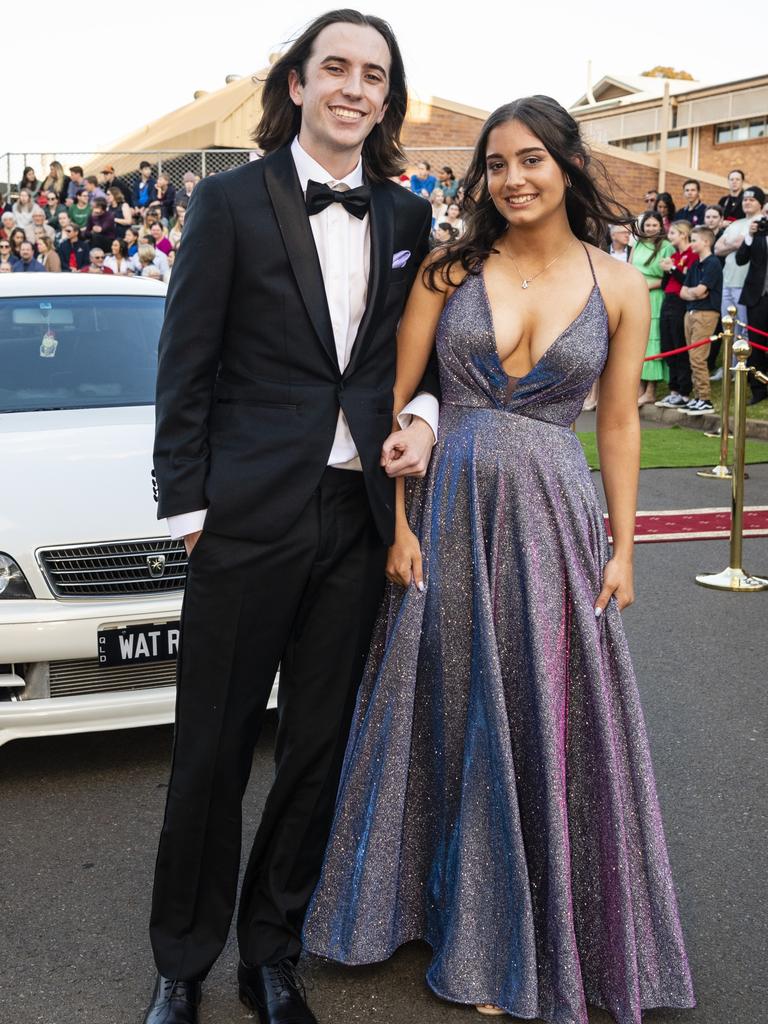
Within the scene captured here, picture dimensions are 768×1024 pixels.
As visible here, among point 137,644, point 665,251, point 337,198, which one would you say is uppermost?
point 337,198

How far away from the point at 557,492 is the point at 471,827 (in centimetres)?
83

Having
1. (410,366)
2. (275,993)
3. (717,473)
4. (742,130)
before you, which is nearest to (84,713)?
(275,993)

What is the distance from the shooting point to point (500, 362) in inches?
118

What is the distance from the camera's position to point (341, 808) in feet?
10.0

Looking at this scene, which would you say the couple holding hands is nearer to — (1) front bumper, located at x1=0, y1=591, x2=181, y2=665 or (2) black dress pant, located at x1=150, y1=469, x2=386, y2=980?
(2) black dress pant, located at x1=150, y1=469, x2=386, y2=980

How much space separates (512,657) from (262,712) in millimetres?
616

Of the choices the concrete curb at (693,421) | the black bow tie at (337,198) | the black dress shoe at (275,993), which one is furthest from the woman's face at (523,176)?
the concrete curb at (693,421)

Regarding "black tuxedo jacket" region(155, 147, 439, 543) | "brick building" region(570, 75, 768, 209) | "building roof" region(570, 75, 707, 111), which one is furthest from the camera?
"building roof" region(570, 75, 707, 111)

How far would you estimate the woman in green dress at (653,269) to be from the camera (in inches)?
603

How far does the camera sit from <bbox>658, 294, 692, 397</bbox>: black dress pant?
1568 centimetres

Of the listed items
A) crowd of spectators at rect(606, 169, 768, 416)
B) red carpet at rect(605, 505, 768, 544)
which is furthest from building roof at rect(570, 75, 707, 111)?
red carpet at rect(605, 505, 768, 544)

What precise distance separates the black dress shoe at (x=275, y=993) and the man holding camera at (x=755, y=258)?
12.7 m

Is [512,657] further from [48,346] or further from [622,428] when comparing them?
[48,346]

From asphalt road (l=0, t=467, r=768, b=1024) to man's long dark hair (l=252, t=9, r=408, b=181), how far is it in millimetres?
2010
